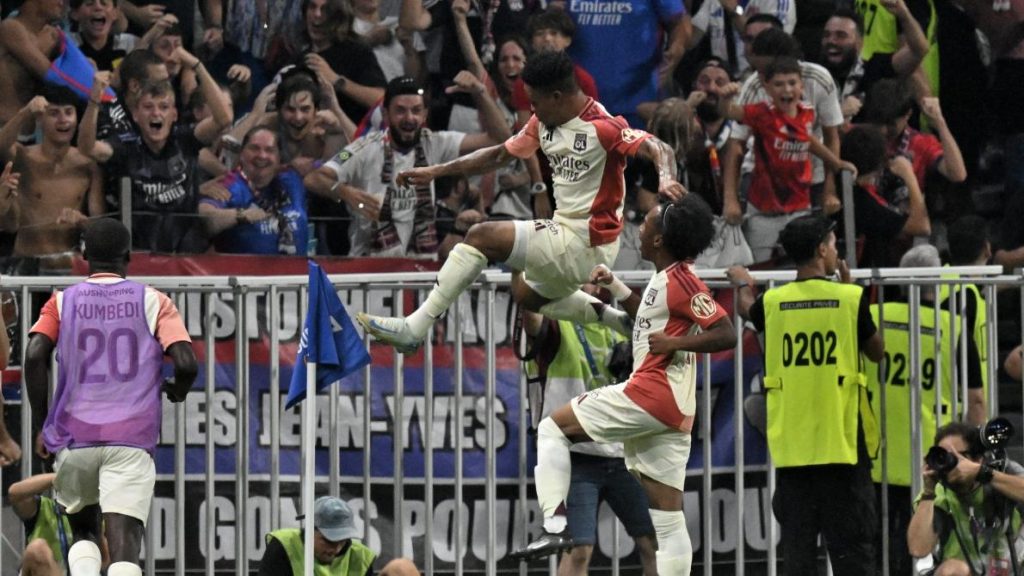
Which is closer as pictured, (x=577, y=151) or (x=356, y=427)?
(x=577, y=151)

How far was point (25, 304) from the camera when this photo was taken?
9758 millimetres

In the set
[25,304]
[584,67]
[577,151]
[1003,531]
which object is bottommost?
[1003,531]

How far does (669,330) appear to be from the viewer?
8328 millimetres

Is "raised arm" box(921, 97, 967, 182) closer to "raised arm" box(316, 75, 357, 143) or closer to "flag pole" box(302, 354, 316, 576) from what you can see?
"raised arm" box(316, 75, 357, 143)

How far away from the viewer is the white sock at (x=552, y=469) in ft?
27.5

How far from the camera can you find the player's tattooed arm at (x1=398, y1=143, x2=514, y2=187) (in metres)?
8.89

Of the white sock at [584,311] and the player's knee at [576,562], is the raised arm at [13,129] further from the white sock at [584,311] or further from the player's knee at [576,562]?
the player's knee at [576,562]

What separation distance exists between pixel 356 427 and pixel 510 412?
860 mm

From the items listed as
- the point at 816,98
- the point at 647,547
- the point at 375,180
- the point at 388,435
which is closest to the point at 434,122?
the point at 375,180

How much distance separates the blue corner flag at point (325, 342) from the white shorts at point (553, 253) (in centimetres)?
85

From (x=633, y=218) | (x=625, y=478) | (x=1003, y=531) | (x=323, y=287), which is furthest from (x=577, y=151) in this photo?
(x=633, y=218)

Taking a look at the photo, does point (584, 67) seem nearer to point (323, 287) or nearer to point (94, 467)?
point (323, 287)

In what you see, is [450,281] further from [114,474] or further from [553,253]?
[114,474]

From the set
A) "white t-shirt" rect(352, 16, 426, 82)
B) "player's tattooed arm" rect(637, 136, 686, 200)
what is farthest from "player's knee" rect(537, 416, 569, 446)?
"white t-shirt" rect(352, 16, 426, 82)
